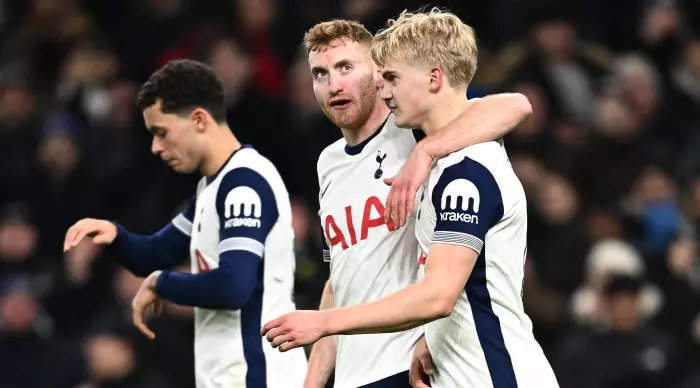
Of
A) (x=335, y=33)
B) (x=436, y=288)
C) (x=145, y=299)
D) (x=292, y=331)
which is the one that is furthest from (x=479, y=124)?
(x=145, y=299)

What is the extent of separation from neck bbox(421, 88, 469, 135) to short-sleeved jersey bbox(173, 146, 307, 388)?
115 centimetres

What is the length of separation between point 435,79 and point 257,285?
150 centimetres

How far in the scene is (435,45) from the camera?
454 cm

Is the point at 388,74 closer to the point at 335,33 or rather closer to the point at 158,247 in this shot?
the point at 335,33

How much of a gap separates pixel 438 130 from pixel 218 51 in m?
6.89

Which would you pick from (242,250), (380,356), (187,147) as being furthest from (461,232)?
(187,147)

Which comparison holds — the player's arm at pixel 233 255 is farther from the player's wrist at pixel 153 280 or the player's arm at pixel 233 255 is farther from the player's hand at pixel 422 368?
the player's hand at pixel 422 368

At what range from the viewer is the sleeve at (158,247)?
607cm

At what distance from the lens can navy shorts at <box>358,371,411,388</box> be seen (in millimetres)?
5062

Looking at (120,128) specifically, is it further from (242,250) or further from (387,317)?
(387,317)

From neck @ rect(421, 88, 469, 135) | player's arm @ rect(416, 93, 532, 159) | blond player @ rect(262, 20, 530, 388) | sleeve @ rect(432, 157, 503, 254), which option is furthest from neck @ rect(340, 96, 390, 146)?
sleeve @ rect(432, 157, 503, 254)

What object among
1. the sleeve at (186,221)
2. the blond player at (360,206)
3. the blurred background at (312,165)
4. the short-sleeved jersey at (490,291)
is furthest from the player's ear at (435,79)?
the blurred background at (312,165)

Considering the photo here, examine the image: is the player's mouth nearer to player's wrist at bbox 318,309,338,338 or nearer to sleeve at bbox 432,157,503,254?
sleeve at bbox 432,157,503,254

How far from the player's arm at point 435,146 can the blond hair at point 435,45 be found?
0.54ft
